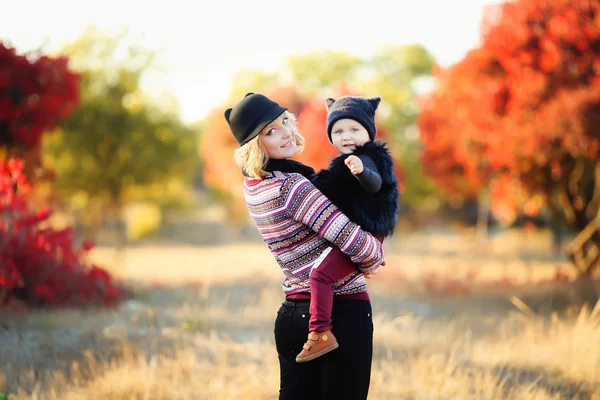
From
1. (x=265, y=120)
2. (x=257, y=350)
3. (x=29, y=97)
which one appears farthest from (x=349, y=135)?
(x=29, y=97)

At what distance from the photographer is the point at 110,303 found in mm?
8016

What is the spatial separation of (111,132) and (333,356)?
42.1ft

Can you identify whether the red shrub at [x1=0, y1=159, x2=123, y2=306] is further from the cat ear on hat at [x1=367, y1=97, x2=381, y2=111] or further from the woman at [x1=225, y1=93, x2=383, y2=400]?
the cat ear on hat at [x1=367, y1=97, x2=381, y2=111]

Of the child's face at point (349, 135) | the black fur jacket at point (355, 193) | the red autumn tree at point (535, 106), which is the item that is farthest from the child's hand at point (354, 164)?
the red autumn tree at point (535, 106)

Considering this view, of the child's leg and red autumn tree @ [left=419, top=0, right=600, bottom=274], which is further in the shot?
→ red autumn tree @ [left=419, top=0, right=600, bottom=274]

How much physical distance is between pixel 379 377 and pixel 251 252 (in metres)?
14.1

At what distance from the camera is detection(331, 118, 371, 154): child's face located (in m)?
2.57

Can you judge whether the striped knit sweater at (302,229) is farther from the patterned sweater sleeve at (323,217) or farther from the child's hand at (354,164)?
the child's hand at (354,164)

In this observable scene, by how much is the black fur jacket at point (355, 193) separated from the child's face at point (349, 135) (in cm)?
8

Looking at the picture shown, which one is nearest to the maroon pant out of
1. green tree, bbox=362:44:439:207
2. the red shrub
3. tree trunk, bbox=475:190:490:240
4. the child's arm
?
the child's arm

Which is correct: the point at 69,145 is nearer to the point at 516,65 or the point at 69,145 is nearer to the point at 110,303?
the point at 110,303

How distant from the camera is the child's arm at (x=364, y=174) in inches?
89.7

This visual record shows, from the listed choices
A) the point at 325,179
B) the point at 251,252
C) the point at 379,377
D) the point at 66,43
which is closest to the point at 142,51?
the point at 66,43

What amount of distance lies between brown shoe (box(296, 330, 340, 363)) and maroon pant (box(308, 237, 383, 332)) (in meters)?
0.02
